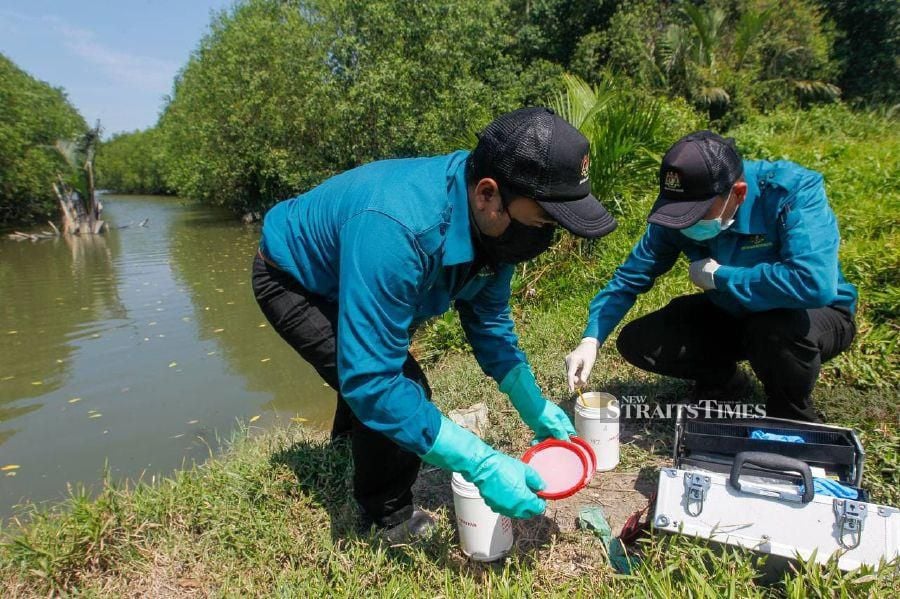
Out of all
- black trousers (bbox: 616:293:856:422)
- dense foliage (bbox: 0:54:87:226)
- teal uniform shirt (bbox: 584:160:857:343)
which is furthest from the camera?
dense foliage (bbox: 0:54:87:226)

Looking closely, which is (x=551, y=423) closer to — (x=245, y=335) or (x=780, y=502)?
(x=780, y=502)

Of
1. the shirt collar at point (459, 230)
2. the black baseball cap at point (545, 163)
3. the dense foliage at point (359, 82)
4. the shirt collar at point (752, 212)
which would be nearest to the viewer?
the black baseball cap at point (545, 163)

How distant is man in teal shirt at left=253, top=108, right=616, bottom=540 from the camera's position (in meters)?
1.60

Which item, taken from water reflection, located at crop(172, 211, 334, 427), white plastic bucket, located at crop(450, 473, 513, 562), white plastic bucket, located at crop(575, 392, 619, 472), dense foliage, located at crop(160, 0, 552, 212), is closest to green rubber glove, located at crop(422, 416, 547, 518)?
→ white plastic bucket, located at crop(450, 473, 513, 562)

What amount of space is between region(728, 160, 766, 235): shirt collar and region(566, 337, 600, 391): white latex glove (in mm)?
819

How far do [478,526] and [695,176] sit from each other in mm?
1572

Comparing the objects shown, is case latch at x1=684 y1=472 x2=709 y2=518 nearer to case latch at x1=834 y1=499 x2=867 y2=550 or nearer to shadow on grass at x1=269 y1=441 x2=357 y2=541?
case latch at x1=834 y1=499 x2=867 y2=550

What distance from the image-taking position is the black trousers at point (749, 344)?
239 cm

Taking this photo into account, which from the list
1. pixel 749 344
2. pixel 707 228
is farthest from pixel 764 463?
pixel 707 228

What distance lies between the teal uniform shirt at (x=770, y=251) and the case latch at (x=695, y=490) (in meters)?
0.92

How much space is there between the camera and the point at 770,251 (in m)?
2.51

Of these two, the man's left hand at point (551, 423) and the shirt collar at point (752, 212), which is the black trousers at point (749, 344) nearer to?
the shirt collar at point (752, 212)

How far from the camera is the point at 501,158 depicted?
1.58 metres

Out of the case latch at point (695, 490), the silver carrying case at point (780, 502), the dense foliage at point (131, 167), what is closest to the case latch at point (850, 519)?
the silver carrying case at point (780, 502)
